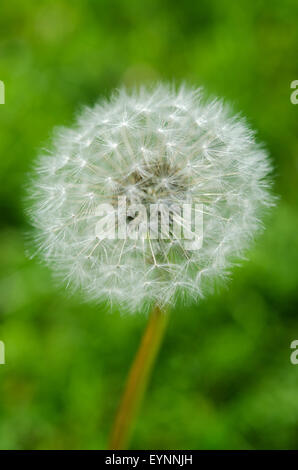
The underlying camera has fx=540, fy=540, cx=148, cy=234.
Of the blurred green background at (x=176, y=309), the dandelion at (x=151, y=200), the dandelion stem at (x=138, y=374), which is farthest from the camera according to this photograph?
the blurred green background at (x=176, y=309)

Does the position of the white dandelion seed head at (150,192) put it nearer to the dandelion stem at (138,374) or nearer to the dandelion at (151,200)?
the dandelion at (151,200)

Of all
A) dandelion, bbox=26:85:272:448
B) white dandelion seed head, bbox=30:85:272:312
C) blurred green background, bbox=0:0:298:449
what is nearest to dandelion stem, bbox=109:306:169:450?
dandelion, bbox=26:85:272:448

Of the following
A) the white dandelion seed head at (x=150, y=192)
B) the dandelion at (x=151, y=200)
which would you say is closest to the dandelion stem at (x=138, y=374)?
the dandelion at (x=151, y=200)

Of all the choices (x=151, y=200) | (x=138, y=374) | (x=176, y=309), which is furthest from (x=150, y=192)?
(x=176, y=309)

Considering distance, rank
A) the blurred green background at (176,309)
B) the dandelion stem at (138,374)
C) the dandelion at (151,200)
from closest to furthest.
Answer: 1. the dandelion at (151,200)
2. the dandelion stem at (138,374)
3. the blurred green background at (176,309)

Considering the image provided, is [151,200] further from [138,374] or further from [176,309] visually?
Answer: [176,309]
